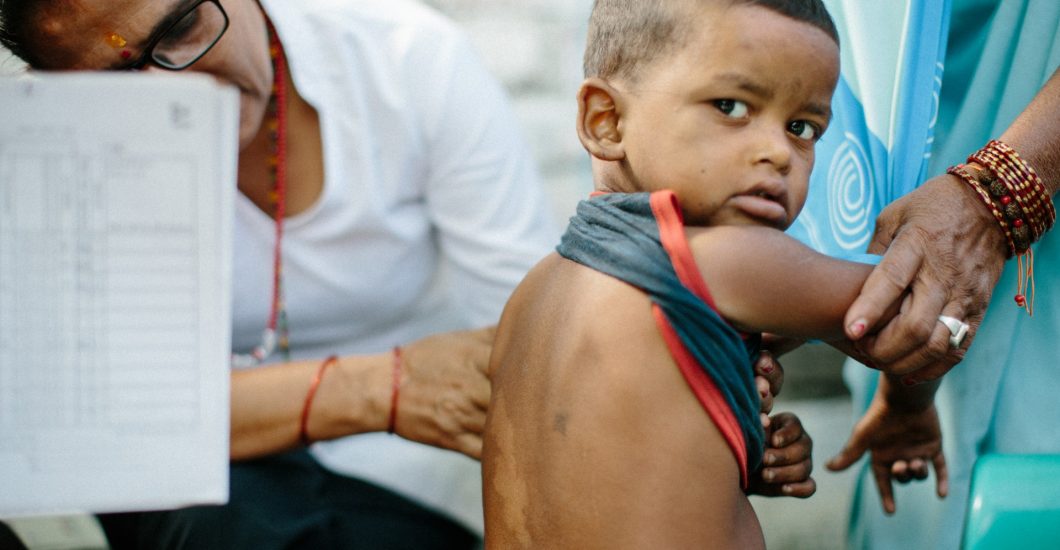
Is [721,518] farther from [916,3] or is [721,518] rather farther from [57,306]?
[57,306]

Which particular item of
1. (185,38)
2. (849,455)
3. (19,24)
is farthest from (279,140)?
(849,455)

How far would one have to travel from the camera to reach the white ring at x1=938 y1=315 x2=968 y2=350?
870 mm

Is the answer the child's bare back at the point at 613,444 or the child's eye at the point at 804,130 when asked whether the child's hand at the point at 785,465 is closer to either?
the child's bare back at the point at 613,444

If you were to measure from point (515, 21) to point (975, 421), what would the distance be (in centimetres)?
177

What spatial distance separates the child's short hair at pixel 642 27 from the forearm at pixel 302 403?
0.50 m

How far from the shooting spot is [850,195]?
42.9 inches

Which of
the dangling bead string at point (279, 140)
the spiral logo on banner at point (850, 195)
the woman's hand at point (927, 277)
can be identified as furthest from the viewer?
the dangling bead string at point (279, 140)

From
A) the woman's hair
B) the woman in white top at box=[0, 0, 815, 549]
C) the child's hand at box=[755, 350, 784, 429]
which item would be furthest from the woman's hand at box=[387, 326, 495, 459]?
the woman's hair

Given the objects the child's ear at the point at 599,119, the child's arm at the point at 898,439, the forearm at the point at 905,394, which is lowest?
the child's arm at the point at 898,439

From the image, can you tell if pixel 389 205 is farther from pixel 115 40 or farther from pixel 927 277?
pixel 927 277

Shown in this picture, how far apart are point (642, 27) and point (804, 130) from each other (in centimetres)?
18

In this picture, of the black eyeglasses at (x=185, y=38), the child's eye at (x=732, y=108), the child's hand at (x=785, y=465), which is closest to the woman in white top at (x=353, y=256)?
the black eyeglasses at (x=185, y=38)

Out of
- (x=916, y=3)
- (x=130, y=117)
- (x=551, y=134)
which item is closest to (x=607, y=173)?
(x=916, y=3)

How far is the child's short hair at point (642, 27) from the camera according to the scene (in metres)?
0.92
